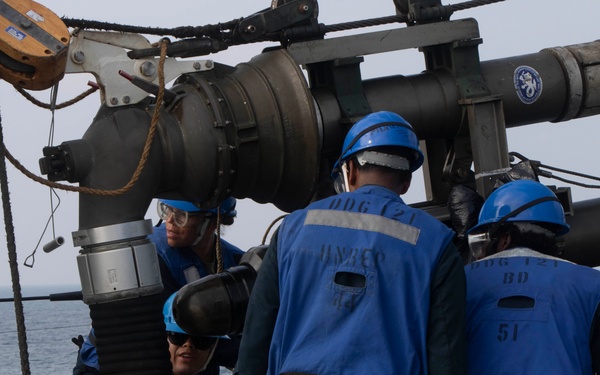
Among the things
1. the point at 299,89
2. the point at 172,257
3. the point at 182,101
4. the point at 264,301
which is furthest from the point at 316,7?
the point at 264,301

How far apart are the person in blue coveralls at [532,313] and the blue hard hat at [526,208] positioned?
5 centimetres

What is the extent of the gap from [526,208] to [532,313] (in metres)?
0.50

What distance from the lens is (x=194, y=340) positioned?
567 centimetres

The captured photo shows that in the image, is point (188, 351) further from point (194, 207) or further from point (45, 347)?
point (45, 347)

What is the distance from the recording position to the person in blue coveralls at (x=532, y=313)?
13.4ft

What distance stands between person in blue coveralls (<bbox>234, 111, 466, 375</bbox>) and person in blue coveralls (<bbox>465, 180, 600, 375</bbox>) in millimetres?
249

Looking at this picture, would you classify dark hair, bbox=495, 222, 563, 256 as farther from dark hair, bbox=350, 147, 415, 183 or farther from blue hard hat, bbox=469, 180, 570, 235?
dark hair, bbox=350, 147, 415, 183

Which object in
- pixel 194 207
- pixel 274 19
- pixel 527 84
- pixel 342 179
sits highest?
pixel 274 19

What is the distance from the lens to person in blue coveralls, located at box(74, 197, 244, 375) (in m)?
5.95

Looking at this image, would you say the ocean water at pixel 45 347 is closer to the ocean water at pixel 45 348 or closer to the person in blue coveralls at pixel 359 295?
the ocean water at pixel 45 348

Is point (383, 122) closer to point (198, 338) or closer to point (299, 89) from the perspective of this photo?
point (299, 89)

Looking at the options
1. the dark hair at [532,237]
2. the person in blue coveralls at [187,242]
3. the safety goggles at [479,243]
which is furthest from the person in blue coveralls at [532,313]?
the person in blue coveralls at [187,242]

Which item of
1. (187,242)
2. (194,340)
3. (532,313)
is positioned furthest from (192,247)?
(532,313)

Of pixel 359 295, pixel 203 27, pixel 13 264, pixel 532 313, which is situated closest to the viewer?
pixel 359 295
